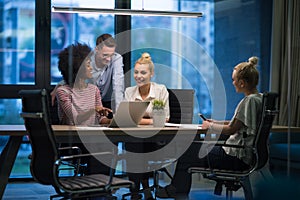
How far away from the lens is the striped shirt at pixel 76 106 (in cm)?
359

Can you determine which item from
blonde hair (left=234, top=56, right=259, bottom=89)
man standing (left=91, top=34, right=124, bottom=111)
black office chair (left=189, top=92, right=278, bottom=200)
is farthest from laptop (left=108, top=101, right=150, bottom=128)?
man standing (left=91, top=34, right=124, bottom=111)

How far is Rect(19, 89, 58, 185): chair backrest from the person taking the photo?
2.64 metres

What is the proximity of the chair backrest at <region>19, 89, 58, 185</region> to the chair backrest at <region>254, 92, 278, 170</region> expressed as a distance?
4.52 ft

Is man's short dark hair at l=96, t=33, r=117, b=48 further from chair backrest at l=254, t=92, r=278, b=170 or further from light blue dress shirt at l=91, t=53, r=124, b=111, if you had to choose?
chair backrest at l=254, t=92, r=278, b=170

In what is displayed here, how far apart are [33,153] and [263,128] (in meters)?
1.51

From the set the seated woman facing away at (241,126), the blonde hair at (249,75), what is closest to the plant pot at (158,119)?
the seated woman facing away at (241,126)

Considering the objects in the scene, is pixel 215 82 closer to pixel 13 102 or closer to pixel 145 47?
pixel 145 47

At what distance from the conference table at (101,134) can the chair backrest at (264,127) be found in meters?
0.27

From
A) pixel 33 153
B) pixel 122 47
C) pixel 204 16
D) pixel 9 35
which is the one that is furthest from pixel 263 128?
pixel 9 35

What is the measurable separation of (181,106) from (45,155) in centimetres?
196

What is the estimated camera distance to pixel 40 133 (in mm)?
2684

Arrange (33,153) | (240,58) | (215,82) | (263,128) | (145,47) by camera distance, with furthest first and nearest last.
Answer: (145,47) < (215,82) < (240,58) < (263,128) < (33,153)

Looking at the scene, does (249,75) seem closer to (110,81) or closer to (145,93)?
(145,93)

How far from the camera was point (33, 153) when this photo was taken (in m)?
2.75
